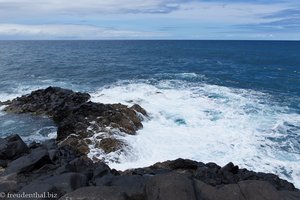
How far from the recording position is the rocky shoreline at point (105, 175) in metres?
9.66

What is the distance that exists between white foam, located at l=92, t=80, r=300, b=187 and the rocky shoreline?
1.87 m

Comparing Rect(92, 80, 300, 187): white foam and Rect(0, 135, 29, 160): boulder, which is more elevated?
Rect(0, 135, 29, 160): boulder

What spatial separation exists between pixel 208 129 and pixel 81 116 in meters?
9.54

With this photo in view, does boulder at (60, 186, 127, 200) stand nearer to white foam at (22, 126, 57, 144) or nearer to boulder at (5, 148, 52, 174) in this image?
boulder at (5, 148, 52, 174)

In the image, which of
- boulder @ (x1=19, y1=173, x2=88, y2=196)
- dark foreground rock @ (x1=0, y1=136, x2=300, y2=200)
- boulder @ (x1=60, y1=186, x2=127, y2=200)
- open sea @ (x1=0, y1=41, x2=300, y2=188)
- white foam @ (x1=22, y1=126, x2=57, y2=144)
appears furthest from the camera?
white foam @ (x1=22, y1=126, x2=57, y2=144)

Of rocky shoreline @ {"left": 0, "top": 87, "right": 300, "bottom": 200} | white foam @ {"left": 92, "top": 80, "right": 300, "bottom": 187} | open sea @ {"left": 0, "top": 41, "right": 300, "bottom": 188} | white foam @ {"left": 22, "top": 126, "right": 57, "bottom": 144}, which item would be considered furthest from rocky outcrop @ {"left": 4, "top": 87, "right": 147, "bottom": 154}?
white foam @ {"left": 92, "top": 80, "right": 300, "bottom": 187}

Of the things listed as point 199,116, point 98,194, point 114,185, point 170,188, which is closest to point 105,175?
point 114,185

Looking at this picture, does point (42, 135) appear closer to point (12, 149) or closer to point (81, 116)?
point (81, 116)

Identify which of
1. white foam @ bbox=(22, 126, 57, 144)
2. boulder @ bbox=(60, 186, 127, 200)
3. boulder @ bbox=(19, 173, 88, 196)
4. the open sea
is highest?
boulder @ bbox=(60, 186, 127, 200)

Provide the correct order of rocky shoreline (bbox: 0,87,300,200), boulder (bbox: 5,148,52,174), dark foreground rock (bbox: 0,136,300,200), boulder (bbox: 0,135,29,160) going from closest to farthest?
dark foreground rock (bbox: 0,136,300,200) < rocky shoreline (bbox: 0,87,300,200) < boulder (bbox: 5,148,52,174) < boulder (bbox: 0,135,29,160)

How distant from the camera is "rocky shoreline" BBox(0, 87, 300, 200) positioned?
9664 millimetres

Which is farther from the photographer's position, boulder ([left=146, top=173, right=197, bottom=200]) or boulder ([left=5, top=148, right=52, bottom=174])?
boulder ([left=5, top=148, right=52, bottom=174])

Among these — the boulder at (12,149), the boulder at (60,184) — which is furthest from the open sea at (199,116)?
the boulder at (60,184)

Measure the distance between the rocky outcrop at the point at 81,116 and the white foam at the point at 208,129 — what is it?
1176 millimetres
